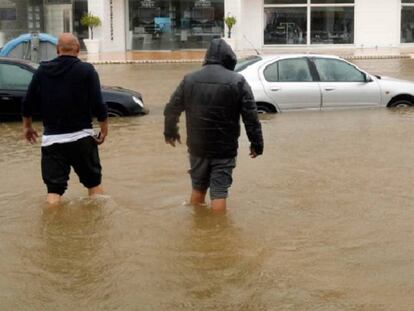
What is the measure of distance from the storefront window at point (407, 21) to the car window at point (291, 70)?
22.3 meters

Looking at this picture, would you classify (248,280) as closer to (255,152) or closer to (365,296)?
(365,296)

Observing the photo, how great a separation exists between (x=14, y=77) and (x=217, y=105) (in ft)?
26.1

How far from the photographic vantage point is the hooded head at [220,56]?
21.4 ft

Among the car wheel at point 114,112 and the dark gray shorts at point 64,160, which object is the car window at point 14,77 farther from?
the dark gray shorts at point 64,160

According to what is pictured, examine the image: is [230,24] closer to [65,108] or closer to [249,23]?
[249,23]

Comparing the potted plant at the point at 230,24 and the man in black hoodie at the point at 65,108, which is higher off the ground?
→ the potted plant at the point at 230,24

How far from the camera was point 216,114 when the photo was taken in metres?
6.51

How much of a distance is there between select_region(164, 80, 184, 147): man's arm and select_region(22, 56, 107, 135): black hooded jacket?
0.60 metres

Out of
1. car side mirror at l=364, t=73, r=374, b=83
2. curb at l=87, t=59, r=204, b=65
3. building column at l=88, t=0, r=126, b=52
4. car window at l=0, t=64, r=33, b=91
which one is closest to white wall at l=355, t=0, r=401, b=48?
curb at l=87, t=59, r=204, b=65

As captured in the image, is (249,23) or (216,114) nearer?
(216,114)

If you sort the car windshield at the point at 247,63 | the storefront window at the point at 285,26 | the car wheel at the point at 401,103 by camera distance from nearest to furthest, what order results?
the car windshield at the point at 247,63, the car wheel at the point at 401,103, the storefront window at the point at 285,26

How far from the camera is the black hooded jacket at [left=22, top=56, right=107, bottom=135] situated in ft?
22.0

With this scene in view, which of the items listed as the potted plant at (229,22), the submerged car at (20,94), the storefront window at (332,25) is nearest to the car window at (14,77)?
the submerged car at (20,94)

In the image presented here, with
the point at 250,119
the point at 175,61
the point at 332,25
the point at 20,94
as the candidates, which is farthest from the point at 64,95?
the point at 332,25
